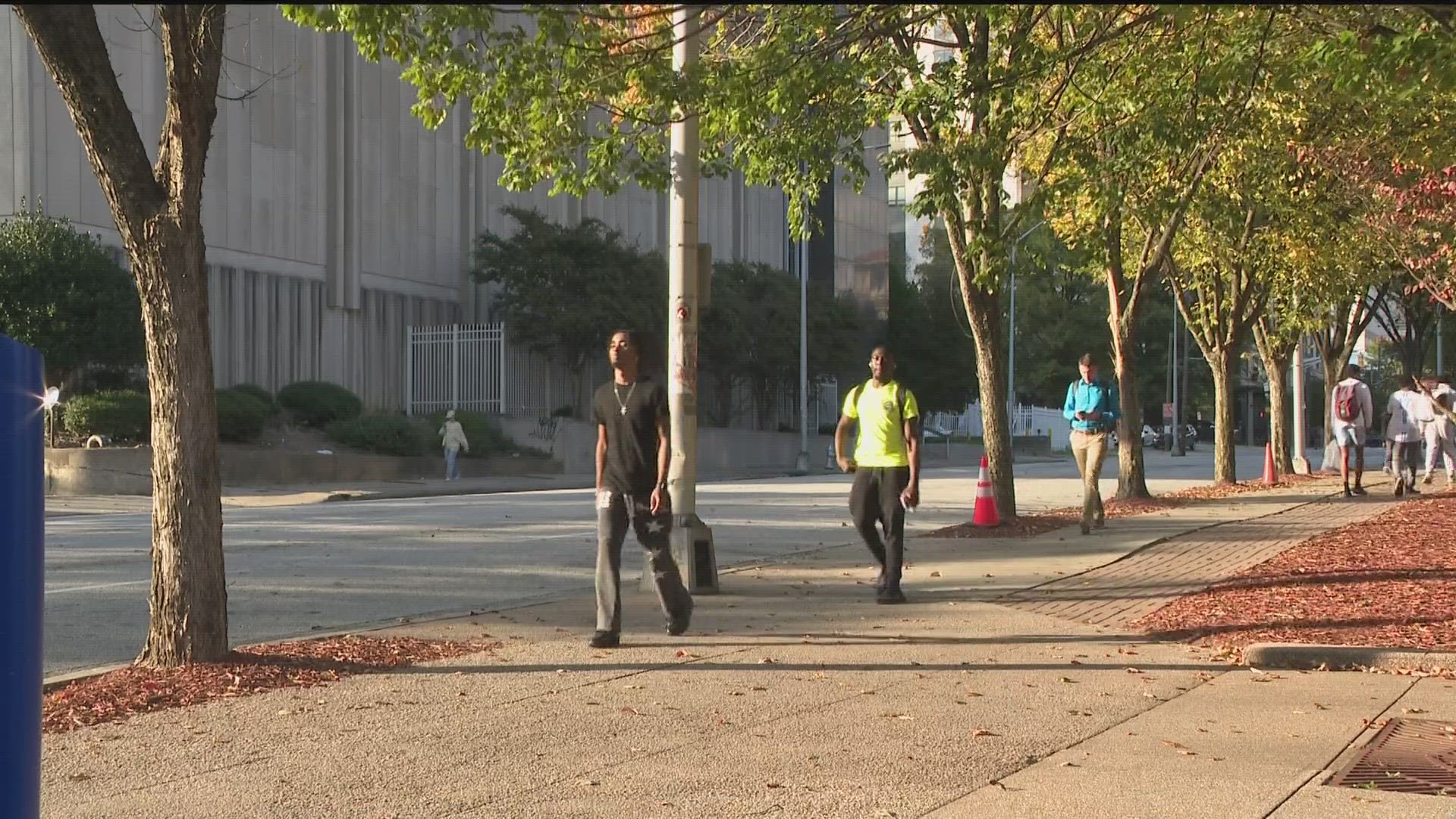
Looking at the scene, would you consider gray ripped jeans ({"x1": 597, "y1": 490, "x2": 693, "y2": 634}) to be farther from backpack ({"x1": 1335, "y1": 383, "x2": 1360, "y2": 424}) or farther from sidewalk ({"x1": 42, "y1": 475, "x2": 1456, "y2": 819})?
backpack ({"x1": 1335, "y1": 383, "x2": 1360, "y2": 424})

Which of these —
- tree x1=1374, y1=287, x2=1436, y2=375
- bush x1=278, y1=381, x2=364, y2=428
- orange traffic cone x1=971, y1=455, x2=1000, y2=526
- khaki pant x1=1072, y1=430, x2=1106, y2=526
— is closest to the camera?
khaki pant x1=1072, y1=430, x2=1106, y2=526

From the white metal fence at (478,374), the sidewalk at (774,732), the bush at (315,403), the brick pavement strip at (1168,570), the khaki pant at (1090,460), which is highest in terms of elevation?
the white metal fence at (478,374)

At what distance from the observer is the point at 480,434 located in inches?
1516

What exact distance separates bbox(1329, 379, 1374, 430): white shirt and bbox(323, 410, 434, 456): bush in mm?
21522

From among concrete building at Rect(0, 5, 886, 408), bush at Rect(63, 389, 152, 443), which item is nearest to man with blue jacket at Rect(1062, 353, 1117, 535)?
concrete building at Rect(0, 5, 886, 408)

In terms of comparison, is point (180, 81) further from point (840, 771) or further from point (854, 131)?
point (854, 131)

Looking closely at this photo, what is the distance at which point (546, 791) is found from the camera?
17.6 ft

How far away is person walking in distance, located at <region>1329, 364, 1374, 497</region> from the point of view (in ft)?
70.2

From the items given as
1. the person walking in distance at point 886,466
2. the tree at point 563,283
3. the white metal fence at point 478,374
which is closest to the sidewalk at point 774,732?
the person walking in distance at point 886,466

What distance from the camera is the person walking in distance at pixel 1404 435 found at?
875 inches

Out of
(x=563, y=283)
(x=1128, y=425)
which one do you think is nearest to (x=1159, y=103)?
(x=1128, y=425)

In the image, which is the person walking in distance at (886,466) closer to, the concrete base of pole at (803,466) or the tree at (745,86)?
the tree at (745,86)

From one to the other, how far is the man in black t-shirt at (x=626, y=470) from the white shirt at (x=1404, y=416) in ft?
54.8

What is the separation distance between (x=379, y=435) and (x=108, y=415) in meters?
7.25
